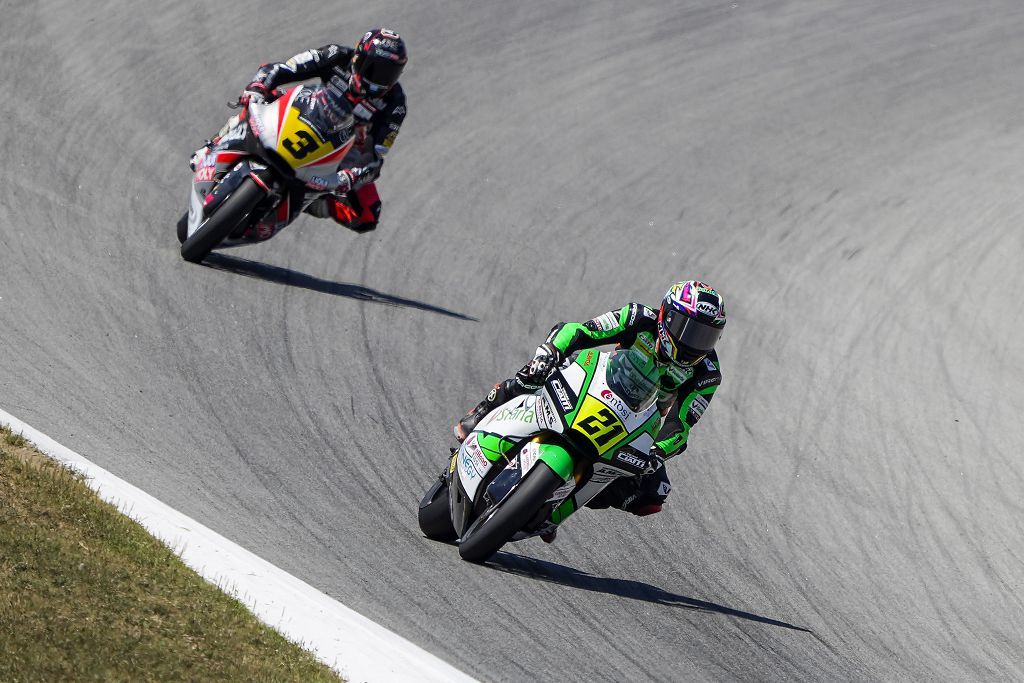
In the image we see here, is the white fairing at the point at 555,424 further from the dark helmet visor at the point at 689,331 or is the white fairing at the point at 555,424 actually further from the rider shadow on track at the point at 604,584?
the rider shadow on track at the point at 604,584

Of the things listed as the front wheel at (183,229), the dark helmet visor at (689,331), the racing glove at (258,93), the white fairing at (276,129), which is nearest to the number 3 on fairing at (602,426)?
the dark helmet visor at (689,331)

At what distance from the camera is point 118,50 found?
15.5 metres

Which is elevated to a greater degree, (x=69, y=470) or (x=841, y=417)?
(x=69, y=470)

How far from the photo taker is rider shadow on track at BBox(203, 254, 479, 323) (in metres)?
12.0

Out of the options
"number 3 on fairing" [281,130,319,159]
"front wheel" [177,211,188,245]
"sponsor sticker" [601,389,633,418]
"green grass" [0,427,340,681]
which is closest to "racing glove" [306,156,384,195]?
"number 3 on fairing" [281,130,319,159]

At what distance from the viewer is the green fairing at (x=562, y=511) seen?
7.90 metres

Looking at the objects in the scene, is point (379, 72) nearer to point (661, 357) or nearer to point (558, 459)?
point (661, 357)

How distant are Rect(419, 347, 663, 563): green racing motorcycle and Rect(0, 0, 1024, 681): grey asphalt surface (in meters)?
0.39

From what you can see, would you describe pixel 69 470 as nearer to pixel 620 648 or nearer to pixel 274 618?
pixel 274 618

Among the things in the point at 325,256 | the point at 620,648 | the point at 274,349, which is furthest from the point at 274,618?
the point at 325,256

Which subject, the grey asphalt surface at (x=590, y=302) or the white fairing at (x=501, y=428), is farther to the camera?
the grey asphalt surface at (x=590, y=302)

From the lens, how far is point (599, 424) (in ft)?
25.2

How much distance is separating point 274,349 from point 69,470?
3839 millimetres

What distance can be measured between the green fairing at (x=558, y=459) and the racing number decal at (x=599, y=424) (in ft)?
0.57
